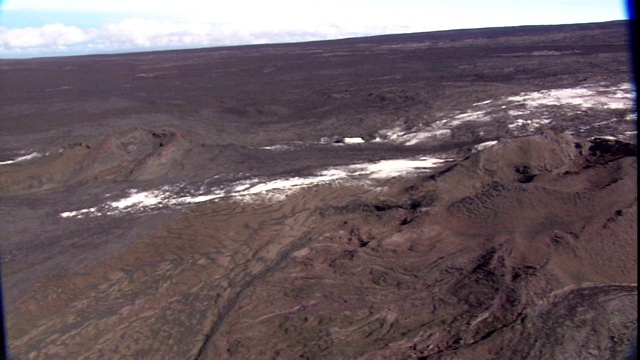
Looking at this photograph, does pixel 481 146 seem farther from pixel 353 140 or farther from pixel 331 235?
pixel 331 235

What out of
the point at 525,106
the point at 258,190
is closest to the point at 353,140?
the point at 258,190

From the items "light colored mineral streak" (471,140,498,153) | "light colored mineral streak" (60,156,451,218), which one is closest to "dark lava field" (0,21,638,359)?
"light colored mineral streak" (60,156,451,218)

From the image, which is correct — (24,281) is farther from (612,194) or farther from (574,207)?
(612,194)

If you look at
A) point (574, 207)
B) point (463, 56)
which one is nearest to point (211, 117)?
point (574, 207)

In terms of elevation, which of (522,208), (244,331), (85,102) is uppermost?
(85,102)

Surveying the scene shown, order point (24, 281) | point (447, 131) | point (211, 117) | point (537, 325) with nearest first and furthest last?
point (537, 325), point (24, 281), point (447, 131), point (211, 117)

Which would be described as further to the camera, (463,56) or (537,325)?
(463,56)

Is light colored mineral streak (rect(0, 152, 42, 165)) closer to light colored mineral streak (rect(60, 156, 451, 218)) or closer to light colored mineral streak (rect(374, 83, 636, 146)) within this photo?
light colored mineral streak (rect(60, 156, 451, 218))
